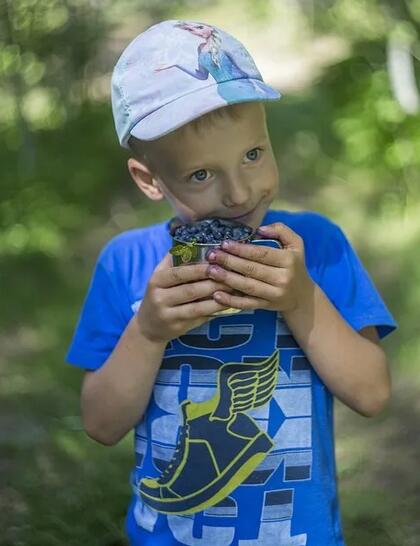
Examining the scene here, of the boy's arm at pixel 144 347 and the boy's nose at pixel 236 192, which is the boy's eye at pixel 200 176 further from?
the boy's arm at pixel 144 347

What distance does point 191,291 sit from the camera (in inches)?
73.0

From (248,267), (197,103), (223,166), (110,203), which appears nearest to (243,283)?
(248,267)

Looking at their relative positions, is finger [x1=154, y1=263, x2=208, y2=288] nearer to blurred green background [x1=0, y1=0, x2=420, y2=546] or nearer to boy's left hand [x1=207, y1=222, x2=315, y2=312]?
boy's left hand [x1=207, y1=222, x2=315, y2=312]

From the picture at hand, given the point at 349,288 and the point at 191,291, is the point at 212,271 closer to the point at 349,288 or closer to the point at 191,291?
the point at 191,291

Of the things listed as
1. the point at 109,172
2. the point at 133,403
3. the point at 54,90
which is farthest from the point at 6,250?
the point at 133,403

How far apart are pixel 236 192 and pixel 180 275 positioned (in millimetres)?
201

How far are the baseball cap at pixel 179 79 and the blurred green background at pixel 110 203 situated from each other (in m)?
1.95

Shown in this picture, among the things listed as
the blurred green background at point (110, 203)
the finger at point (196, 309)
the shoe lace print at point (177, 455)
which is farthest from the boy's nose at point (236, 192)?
the blurred green background at point (110, 203)

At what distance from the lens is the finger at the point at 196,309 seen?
→ 1847mm

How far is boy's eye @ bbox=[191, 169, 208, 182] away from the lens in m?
1.94

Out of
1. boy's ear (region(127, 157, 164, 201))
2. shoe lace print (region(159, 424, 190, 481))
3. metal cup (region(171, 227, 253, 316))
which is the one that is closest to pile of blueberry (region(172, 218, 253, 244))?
metal cup (region(171, 227, 253, 316))

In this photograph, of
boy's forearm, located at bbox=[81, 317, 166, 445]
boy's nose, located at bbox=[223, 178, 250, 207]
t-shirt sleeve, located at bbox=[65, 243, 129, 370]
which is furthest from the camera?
t-shirt sleeve, located at bbox=[65, 243, 129, 370]

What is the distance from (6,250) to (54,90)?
6.46ft

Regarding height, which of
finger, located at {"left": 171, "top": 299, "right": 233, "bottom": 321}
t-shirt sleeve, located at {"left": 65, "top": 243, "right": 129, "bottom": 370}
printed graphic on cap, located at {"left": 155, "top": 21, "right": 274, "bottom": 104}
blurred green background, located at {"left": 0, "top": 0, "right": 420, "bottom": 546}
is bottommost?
blurred green background, located at {"left": 0, "top": 0, "right": 420, "bottom": 546}
